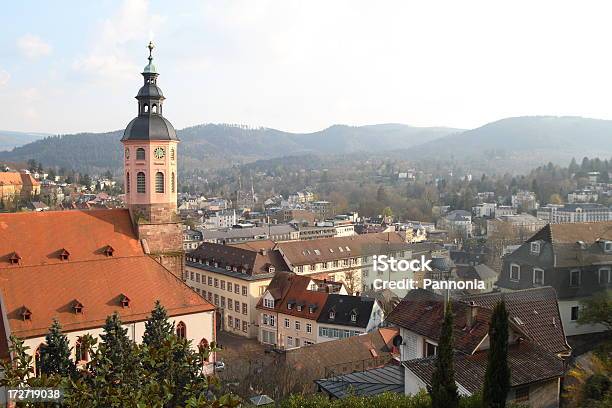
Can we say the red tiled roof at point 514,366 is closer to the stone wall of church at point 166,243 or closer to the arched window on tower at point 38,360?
the arched window on tower at point 38,360

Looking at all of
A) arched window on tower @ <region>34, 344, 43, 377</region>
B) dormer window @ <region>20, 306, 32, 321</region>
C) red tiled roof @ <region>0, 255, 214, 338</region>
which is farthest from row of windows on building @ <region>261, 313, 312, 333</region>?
dormer window @ <region>20, 306, 32, 321</region>

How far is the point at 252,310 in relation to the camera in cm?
4775

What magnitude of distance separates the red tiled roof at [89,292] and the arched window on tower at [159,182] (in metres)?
3.93

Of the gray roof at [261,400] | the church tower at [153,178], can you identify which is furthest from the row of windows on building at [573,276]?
the church tower at [153,178]

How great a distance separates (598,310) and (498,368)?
272 inches

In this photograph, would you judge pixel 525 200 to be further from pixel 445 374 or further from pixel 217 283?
pixel 445 374

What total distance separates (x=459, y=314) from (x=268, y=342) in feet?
94.4

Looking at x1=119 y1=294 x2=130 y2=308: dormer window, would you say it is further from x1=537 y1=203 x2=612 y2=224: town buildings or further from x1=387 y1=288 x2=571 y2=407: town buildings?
x1=537 y1=203 x2=612 y2=224: town buildings

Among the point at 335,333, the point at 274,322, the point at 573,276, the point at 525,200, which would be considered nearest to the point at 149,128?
the point at 335,333

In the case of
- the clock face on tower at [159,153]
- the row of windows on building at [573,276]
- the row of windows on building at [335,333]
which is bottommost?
the row of windows on building at [335,333]

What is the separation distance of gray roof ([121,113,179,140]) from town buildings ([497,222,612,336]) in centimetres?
1877

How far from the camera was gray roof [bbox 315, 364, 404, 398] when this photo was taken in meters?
18.4

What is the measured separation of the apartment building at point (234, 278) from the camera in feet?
158

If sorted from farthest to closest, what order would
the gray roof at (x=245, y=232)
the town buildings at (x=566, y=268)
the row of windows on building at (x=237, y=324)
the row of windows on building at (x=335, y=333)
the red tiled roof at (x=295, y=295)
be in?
the gray roof at (x=245, y=232) < the row of windows on building at (x=237, y=324) < the red tiled roof at (x=295, y=295) < the row of windows on building at (x=335, y=333) < the town buildings at (x=566, y=268)
